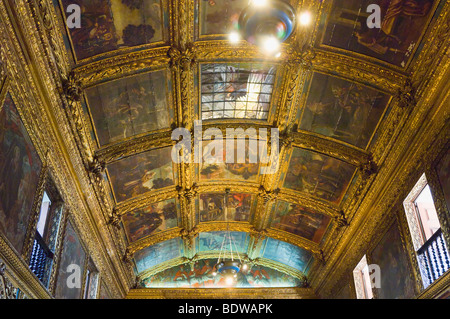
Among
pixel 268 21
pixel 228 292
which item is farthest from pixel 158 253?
pixel 268 21

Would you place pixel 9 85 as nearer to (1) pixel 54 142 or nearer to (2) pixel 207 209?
(1) pixel 54 142

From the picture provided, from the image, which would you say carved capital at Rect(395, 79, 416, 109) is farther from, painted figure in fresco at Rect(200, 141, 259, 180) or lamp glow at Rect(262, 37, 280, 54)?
painted figure in fresco at Rect(200, 141, 259, 180)

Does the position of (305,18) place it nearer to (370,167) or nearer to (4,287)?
(370,167)

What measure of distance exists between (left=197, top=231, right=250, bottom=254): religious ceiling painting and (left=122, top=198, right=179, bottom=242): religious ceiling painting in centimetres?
244

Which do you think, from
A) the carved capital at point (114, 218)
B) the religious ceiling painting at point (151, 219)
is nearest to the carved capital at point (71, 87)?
the carved capital at point (114, 218)

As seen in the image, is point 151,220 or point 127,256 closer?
point 151,220

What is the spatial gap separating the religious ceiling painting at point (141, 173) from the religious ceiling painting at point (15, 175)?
4.15 m

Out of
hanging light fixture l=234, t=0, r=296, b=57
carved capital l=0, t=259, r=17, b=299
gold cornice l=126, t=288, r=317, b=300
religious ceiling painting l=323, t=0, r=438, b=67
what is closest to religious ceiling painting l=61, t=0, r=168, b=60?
hanging light fixture l=234, t=0, r=296, b=57

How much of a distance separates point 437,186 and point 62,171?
933 centimetres

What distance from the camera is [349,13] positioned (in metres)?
9.05

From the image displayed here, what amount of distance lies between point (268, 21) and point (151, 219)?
11.8 metres

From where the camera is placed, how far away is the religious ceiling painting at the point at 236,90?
11.1m

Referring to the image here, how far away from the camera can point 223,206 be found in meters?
17.0
